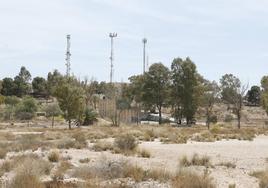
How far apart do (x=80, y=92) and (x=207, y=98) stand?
29.0 meters

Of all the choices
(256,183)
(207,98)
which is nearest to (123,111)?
(207,98)

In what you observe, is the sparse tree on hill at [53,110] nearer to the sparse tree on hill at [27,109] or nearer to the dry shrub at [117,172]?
the sparse tree on hill at [27,109]

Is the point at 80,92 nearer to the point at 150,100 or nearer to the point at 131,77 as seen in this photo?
the point at 150,100

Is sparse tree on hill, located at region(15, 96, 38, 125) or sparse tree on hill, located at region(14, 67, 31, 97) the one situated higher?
sparse tree on hill, located at region(14, 67, 31, 97)

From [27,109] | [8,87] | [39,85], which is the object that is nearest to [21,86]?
[8,87]

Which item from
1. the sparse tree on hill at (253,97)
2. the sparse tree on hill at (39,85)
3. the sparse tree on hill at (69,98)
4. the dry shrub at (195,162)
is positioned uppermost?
the sparse tree on hill at (39,85)

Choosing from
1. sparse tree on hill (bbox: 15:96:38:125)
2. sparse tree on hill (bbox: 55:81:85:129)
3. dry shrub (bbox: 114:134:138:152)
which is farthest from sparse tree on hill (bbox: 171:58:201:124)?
dry shrub (bbox: 114:134:138:152)

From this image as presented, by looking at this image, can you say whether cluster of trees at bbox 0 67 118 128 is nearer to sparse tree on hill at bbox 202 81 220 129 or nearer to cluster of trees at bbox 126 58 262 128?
cluster of trees at bbox 126 58 262 128

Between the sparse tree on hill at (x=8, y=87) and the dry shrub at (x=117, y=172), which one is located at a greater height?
→ the sparse tree on hill at (x=8, y=87)

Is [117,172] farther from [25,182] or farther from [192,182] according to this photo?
[25,182]

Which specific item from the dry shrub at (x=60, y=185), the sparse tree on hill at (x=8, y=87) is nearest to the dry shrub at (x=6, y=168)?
the dry shrub at (x=60, y=185)

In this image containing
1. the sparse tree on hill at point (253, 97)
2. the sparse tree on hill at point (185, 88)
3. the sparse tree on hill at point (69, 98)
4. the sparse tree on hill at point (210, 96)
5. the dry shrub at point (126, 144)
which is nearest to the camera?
the dry shrub at point (126, 144)

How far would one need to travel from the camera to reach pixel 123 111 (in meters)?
97.1

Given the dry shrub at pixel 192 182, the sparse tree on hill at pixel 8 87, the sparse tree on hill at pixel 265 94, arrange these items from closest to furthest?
the dry shrub at pixel 192 182, the sparse tree on hill at pixel 265 94, the sparse tree on hill at pixel 8 87
